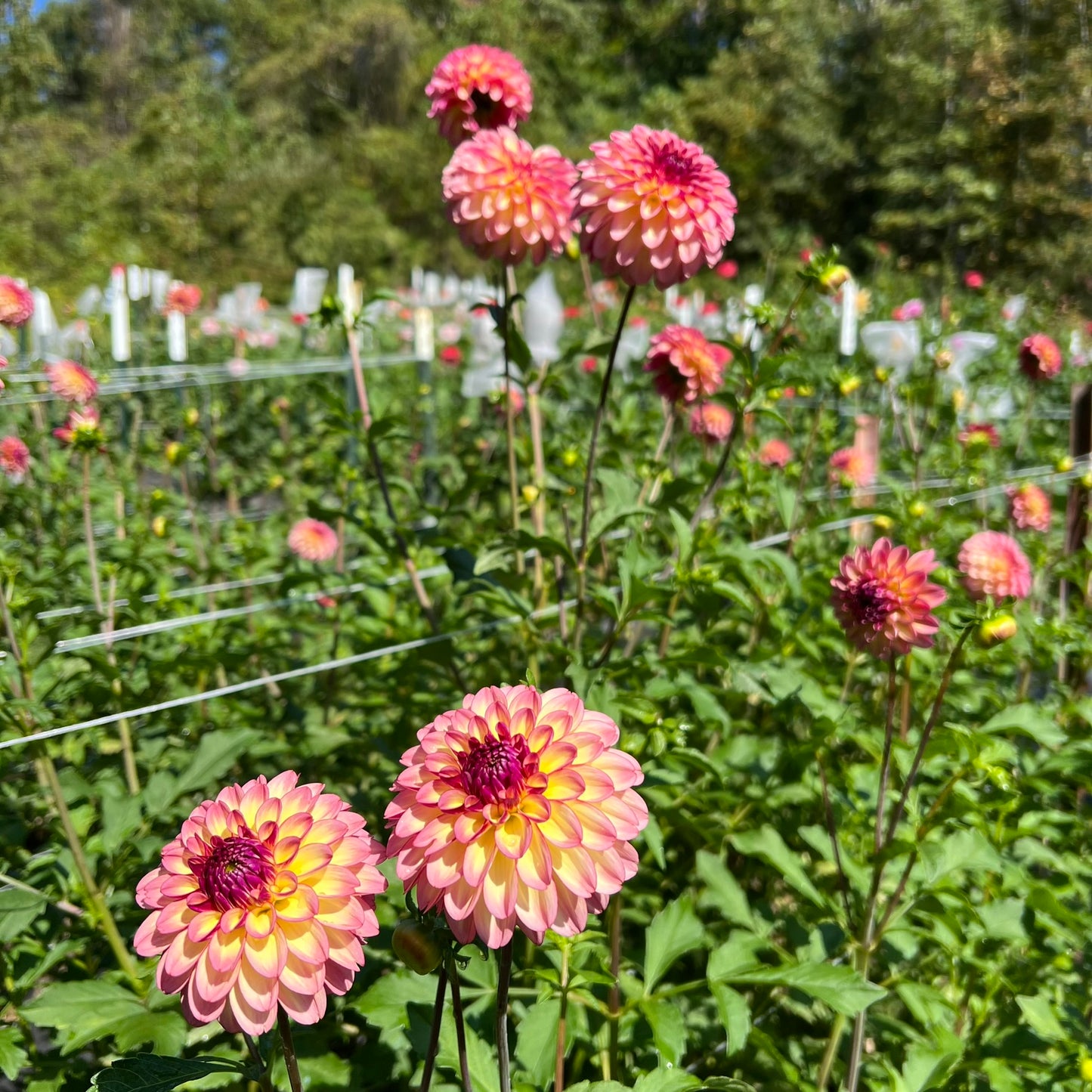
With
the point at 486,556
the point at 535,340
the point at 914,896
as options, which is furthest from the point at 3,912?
the point at 535,340

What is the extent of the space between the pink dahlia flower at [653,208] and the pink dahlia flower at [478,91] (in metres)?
0.50

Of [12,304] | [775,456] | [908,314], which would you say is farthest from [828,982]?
[908,314]

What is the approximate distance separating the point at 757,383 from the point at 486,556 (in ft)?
1.64

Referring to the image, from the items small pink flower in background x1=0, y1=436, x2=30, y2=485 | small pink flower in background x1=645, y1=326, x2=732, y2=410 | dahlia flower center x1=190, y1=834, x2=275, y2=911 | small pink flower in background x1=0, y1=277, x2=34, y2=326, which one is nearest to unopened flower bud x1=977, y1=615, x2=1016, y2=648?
small pink flower in background x1=645, y1=326, x2=732, y2=410

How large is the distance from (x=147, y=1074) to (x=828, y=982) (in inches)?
31.3

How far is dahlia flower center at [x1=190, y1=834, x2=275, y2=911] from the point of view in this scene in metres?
0.70

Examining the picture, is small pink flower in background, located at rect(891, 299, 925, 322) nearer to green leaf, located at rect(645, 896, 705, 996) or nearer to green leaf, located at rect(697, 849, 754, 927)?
green leaf, located at rect(697, 849, 754, 927)

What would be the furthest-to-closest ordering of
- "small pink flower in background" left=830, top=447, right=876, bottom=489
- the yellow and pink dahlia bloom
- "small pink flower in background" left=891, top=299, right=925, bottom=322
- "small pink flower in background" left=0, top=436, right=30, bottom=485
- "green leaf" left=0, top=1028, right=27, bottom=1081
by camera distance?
"small pink flower in background" left=891, top=299, right=925, bottom=322 → "small pink flower in background" left=0, top=436, right=30, bottom=485 → "small pink flower in background" left=830, top=447, right=876, bottom=489 → "green leaf" left=0, top=1028, right=27, bottom=1081 → the yellow and pink dahlia bloom

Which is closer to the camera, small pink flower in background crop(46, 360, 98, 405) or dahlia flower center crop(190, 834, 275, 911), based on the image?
dahlia flower center crop(190, 834, 275, 911)

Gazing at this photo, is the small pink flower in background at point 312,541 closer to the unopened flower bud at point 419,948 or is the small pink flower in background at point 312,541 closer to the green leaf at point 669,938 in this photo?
the green leaf at point 669,938

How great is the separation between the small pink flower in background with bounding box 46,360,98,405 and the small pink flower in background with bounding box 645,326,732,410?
1.58 m

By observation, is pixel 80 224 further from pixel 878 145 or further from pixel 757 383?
pixel 757 383

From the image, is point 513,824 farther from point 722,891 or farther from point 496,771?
point 722,891

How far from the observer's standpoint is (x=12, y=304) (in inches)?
84.9
